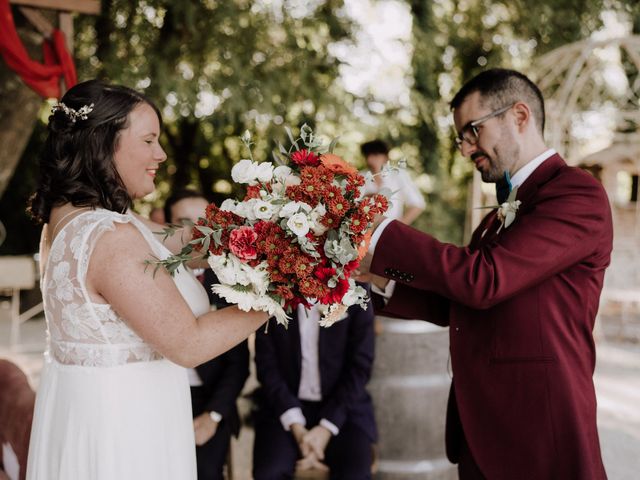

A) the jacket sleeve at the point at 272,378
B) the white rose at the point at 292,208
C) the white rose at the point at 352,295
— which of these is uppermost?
the white rose at the point at 292,208

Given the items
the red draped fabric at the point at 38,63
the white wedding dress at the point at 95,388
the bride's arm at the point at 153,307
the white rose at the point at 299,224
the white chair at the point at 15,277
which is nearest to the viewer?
the white rose at the point at 299,224

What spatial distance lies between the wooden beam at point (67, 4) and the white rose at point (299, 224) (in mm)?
3701

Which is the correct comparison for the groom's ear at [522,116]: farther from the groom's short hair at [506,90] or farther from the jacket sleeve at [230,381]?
the jacket sleeve at [230,381]

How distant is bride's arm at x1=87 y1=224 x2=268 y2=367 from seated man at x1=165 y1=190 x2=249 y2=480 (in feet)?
A: 4.37

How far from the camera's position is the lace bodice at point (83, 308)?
5.98 feet

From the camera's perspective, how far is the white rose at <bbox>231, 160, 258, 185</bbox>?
1.77 metres

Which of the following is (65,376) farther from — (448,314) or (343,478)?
(343,478)

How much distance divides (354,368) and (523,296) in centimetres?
154

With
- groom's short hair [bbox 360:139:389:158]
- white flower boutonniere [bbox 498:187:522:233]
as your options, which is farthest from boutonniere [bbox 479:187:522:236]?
groom's short hair [bbox 360:139:389:158]

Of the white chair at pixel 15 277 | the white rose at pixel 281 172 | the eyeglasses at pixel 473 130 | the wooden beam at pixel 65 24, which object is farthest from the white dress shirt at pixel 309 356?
the white chair at pixel 15 277

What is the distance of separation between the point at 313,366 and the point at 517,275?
1.82m

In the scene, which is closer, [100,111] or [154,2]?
[100,111]

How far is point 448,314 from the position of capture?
238 centimetres

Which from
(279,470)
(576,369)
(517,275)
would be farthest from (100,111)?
(279,470)
